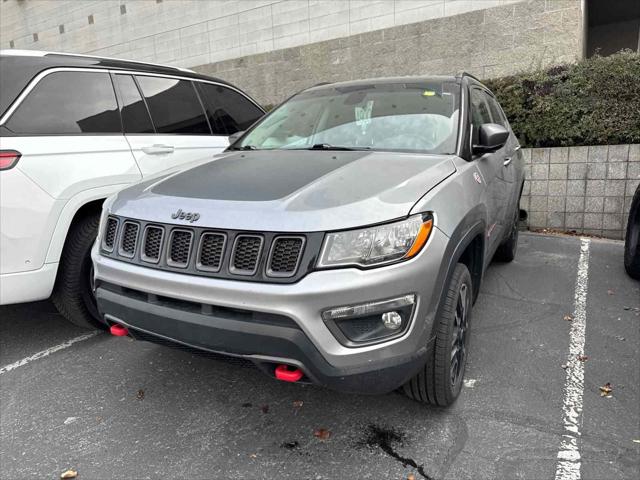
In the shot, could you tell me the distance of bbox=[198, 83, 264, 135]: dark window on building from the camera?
454 centimetres

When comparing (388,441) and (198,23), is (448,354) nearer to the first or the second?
(388,441)

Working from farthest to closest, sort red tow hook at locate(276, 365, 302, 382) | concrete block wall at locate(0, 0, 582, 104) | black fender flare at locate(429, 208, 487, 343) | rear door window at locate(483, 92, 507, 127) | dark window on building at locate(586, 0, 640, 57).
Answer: dark window on building at locate(586, 0, 640, 57), concrete block wall at locate(0, 0, 582, 104), rear door window at locate(483, 92, 507, 127), black fender flare at locate(429, 208, 487, 343), red tow hook at locate(276, 365, 302, 382)

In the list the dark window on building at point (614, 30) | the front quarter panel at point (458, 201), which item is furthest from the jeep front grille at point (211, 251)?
the dark window on building at point (614, 30)

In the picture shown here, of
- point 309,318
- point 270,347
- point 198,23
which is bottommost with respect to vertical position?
point 270,347

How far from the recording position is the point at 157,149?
12.1 ft

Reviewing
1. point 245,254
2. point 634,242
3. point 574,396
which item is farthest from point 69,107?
point 634,242

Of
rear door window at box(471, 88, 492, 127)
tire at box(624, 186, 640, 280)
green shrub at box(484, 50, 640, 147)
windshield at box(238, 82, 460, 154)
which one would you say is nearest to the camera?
windshield at box(238, 82, 460, 154)

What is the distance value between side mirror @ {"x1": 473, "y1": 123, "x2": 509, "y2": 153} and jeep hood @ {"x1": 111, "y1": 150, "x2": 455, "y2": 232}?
34cm

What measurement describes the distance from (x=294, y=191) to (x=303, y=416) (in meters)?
1.21

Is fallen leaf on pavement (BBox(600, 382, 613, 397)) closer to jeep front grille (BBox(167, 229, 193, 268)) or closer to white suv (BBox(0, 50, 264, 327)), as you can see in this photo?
jeep front grille (BBox(167, 229, 193, 268))

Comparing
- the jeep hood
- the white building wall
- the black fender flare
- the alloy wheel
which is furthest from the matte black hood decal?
the white building wall

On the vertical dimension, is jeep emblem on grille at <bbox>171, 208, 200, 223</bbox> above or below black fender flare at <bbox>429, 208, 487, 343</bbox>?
above

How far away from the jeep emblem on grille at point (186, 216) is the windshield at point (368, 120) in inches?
46.4

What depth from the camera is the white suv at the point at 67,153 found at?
9.16 ft
